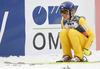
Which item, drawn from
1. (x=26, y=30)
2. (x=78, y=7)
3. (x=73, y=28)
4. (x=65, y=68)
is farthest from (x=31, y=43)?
(x=65, y=68)

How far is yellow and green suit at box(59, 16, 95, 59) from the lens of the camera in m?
2.33

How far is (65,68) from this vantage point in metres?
1.83

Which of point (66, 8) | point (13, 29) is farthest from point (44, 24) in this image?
point (66, 8)

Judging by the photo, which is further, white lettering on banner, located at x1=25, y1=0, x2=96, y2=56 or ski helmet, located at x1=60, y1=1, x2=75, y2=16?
white lettering on banner, located at x1=25, y1=0, x2=96, y2=56

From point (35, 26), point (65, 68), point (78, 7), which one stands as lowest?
point (65, 68)

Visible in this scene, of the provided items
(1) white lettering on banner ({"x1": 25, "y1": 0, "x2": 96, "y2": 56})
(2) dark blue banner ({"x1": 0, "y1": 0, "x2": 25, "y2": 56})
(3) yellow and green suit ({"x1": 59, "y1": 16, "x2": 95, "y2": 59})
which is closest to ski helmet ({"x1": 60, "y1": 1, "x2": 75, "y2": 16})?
A: (3) yellow and green suit ({"x1": 59, "y1": 16, "x2": 95, "y2": 59})

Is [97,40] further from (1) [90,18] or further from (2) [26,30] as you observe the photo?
(2) [26,30]

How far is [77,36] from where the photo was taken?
2334 mm

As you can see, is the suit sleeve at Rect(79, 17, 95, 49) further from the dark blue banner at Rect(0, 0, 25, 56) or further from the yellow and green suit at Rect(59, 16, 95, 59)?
the dark blue banner at Rect(0, 0, 25, 56)

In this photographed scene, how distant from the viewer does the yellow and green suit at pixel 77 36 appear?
7.63ft

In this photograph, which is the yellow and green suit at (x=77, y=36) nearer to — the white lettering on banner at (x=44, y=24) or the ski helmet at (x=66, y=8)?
the ski helmet at (x=66, y=8)

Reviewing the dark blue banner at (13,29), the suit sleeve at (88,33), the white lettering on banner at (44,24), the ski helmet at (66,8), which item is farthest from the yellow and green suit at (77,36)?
the dark blue banner at (13,29)

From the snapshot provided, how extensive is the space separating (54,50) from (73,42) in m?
1.43

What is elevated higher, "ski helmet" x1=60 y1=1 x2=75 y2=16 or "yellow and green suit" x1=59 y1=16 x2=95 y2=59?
"ski helmet" x1=60 y1=1 x2=75 y2=16
